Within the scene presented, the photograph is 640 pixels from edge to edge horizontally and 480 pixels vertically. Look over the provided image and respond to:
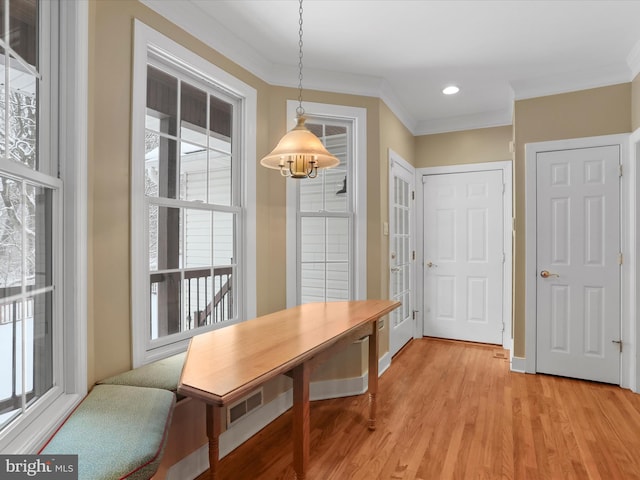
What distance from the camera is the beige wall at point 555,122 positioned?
314 cm

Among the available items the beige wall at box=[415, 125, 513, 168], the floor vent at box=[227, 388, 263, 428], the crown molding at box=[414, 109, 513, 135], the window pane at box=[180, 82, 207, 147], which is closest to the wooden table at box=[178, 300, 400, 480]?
the floor vent at box=[227, 388, 263, 428]

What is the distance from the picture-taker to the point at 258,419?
2471 mm

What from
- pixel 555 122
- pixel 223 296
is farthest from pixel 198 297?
pixel 555 122

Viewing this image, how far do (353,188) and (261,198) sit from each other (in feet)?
2.82

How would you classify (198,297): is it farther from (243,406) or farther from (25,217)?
(25,217)

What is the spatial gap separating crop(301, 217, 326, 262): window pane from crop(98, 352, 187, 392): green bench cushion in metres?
1.47

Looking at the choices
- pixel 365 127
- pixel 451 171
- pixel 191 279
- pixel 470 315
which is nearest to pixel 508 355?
pixel 470 315

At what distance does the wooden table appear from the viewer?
1207 millimetres

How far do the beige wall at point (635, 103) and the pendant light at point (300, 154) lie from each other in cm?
274

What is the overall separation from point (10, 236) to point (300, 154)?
3.85ft

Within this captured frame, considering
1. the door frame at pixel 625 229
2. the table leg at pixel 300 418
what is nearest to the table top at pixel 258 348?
the table leg at pixel 300 418

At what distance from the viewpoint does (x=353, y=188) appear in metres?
3.21

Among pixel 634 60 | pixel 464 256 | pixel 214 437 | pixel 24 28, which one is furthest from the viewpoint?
pixel 464 256

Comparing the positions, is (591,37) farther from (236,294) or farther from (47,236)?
(47,236)
